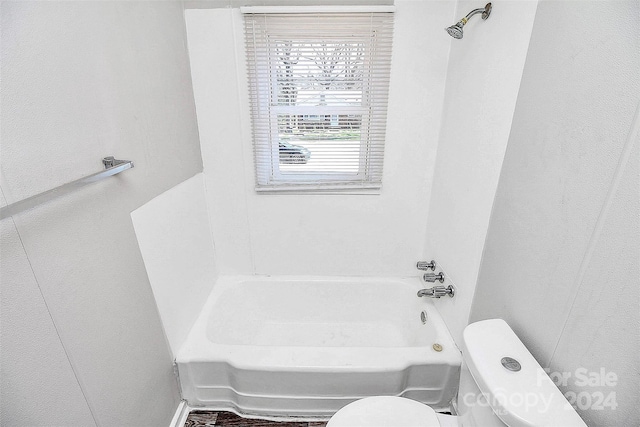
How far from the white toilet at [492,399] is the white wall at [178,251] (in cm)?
88

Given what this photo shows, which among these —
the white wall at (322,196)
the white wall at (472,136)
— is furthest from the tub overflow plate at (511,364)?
the white wall at (322,196)

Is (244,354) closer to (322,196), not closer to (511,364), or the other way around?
(322,196)

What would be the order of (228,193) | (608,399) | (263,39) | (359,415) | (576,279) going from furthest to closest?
(228,193), (263,39), (359,415), (576,279), (608,399)

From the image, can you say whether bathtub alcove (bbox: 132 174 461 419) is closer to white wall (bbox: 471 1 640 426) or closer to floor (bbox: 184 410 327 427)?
floor (bbox: 184 410 327 427)

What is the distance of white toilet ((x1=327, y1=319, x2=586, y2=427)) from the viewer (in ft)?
2.31

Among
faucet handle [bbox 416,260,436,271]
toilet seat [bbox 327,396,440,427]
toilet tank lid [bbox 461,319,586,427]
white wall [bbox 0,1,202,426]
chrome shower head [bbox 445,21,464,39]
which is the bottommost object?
toilet seat [bbox 327,396,440,427]

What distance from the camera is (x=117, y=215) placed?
1024mm

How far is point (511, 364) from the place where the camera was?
819mm

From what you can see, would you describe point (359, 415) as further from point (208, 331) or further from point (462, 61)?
point (462, 61)

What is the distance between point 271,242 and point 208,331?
64 cm

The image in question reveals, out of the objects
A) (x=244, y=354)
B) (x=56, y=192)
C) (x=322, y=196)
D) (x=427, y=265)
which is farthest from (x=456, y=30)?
(x=244, y=354)

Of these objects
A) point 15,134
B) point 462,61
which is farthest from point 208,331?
point 462,61

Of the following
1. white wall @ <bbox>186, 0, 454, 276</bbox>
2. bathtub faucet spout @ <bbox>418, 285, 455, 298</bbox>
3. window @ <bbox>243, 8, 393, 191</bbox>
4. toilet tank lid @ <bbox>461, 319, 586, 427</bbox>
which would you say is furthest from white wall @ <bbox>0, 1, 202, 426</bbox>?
bathtub faucet spout @ <bbox>418, 285, 455, 298</bbox>

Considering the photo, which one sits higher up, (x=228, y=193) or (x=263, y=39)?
(x=263, y=39)
